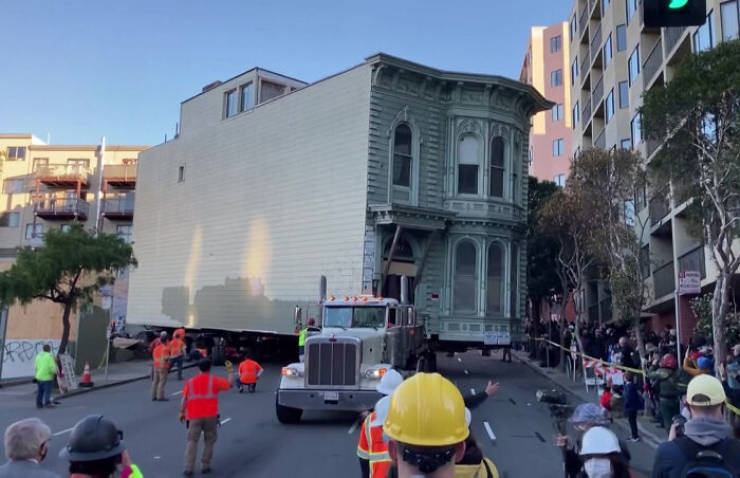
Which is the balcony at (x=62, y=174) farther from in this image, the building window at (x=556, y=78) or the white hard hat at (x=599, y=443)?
the white hard hat at (x=599, y=443)

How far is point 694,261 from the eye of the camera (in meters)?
22.7

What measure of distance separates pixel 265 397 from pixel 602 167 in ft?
41.5

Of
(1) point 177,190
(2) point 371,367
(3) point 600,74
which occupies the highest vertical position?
(3) point 600,74

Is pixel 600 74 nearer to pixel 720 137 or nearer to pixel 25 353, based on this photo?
pixel 720 137

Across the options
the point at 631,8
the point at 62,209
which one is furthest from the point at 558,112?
the point at 62,209

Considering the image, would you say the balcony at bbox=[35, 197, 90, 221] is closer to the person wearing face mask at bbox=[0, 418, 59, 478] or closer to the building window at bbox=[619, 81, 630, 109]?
the building window at bbox=[619, 81, 630, 109]

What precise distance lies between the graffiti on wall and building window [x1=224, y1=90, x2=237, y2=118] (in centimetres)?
1380

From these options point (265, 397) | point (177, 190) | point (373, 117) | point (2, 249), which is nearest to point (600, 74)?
point (373, 117)

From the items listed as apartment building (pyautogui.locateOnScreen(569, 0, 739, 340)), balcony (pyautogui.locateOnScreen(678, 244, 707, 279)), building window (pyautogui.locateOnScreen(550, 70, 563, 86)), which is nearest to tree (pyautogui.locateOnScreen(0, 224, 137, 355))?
apartment building (pyautogui.locateOnScreen(569, 0, 739, 340))

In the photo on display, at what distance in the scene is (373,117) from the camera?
2555cm

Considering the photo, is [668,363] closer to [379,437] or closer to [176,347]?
Result: [379,437]

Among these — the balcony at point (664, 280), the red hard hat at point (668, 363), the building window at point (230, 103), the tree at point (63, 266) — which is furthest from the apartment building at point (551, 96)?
the red hard hat at point (668, 363)

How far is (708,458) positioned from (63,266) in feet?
69.2

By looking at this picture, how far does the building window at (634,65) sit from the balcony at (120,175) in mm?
36148
